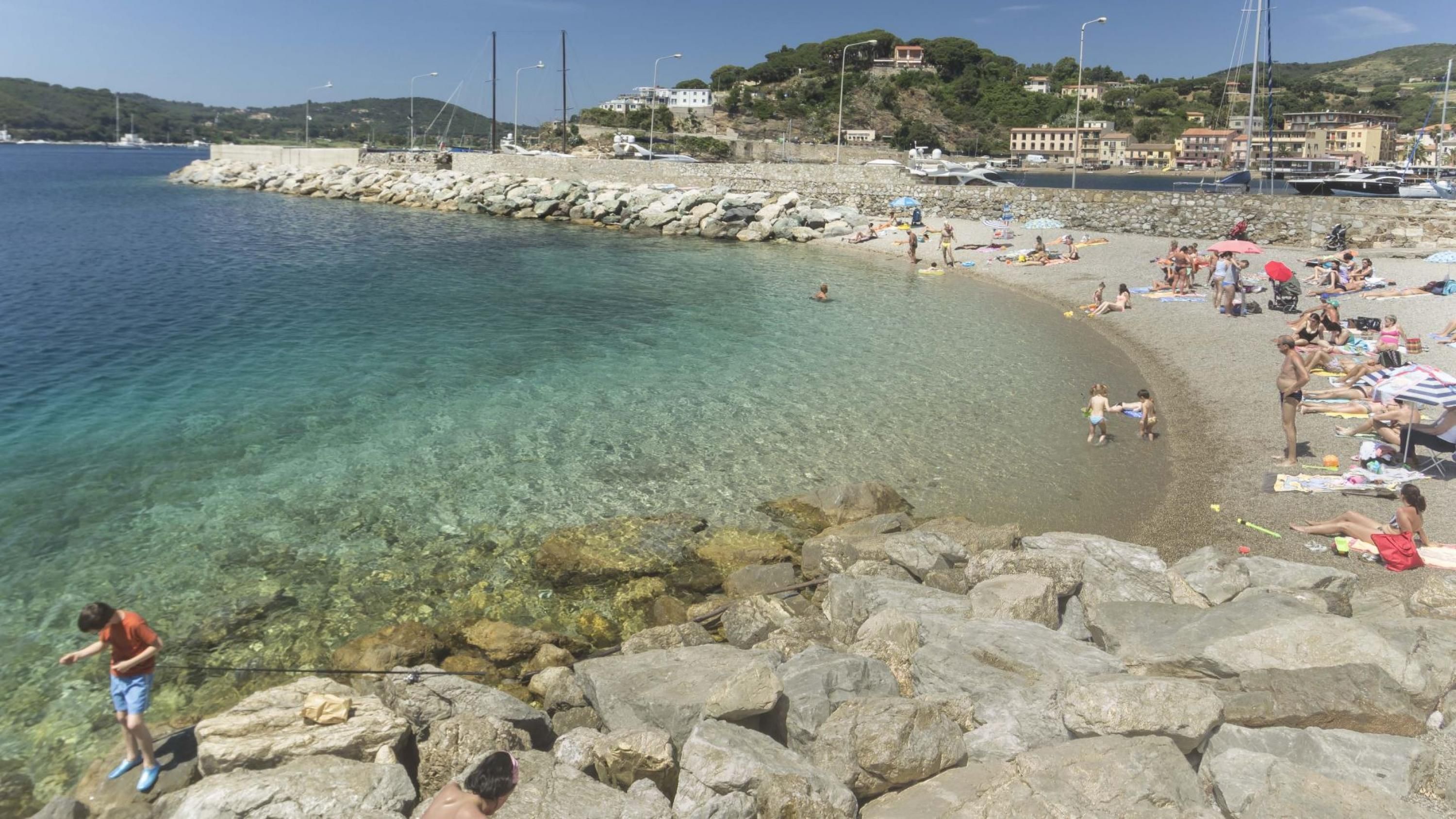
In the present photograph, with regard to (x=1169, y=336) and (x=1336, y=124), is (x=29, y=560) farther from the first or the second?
(x=1336, y=124)

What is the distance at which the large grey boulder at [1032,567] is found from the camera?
833 centimetres

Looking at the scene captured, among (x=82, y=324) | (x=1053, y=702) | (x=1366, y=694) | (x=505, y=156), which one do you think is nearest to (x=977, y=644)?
(x=1053, y=702)

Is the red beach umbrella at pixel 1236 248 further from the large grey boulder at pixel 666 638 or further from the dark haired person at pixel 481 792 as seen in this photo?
the dark haired person at pixel 481 792

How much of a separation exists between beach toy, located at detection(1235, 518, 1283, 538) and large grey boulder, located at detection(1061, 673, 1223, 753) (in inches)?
218

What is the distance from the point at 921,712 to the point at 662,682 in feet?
6.95

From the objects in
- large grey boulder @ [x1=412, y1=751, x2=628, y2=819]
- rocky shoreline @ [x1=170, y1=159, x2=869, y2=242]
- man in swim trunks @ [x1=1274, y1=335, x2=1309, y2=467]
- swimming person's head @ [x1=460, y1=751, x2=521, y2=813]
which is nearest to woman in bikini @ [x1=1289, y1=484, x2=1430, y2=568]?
man in swim trunks @ [x1=1274, y1=335, x2=1309, y2=467]

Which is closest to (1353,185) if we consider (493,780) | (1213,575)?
(1213,575)

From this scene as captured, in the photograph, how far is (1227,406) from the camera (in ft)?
49.9

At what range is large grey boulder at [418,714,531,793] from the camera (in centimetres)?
606

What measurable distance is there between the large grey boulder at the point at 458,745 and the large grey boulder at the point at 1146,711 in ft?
13.2

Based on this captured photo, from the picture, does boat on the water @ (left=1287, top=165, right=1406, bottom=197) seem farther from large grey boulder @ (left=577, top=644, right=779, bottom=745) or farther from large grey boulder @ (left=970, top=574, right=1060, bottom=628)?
large grey boulder @ (left=577, top=644, right=779, bottom=745)

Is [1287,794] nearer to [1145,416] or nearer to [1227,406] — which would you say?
[1145,416]

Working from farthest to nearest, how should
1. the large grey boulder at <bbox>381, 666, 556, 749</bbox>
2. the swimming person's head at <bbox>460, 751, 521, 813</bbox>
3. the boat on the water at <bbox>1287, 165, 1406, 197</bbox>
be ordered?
1. the boat on the water at <bbox>1287, 165, 1406, 197</bbox>
2. the large grey boulder at <bbox>381, 666, 556, 749</bbox>
3. the swimming person's head at <bbox>460, 751, 521, 813</bbox>

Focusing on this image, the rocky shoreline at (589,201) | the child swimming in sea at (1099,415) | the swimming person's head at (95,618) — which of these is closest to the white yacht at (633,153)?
the rocky shoreline at (589,201)
